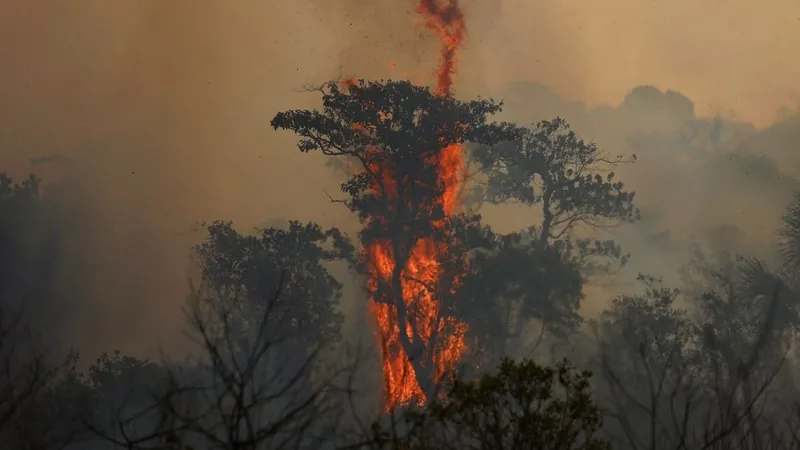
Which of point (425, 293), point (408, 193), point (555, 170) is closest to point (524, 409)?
point (408, 193)

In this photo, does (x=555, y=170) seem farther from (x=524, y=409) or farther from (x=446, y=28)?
(x=524, y=409)

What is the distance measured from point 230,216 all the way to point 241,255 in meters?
23.2

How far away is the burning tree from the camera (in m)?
33.1

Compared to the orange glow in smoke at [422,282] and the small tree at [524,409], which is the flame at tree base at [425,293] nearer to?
the orange glow in smoke at [422,282]

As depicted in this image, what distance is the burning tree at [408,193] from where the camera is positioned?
3306cm

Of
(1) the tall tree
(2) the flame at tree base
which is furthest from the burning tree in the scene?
(1) the tall tree

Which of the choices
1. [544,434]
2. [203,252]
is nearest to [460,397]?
[544,434]

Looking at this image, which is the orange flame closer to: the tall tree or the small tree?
the tall tree

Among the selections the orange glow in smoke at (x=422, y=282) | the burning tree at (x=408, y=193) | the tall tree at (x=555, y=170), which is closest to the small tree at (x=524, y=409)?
the burning tree at (x=408, y=193)

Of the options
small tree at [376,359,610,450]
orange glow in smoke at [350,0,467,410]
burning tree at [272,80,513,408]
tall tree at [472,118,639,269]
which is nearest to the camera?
small tree at [376,359,610,450]

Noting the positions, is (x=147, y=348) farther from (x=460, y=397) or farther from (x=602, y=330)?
(x=460, y=397)

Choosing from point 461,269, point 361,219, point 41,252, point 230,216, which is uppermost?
point 230,216

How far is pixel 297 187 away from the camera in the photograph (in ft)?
213

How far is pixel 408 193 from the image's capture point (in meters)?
35.4
